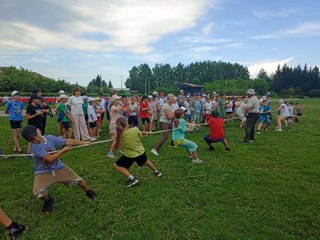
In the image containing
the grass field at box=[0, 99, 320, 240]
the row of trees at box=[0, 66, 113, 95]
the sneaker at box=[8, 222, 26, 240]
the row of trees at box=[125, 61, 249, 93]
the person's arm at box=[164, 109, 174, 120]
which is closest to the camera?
the sneaker at box=[8, 222, 26, 240]

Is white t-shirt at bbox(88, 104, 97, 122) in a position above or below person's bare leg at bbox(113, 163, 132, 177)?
above

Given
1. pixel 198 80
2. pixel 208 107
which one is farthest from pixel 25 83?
pixel 198 80

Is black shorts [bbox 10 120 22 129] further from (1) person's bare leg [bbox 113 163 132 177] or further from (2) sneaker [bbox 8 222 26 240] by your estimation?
(2) sneaker [bbox 8 222 26 240]

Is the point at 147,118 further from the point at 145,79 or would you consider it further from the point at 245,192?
the point at 145,79

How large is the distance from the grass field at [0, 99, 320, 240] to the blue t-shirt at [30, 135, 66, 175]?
811 mm

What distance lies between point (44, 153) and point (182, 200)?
2.65 meters

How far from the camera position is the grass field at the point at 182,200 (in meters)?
4.21

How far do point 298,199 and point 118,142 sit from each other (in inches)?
153

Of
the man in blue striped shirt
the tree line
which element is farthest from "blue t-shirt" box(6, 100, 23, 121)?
the tree line

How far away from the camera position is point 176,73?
408 feet

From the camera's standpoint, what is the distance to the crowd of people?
4.65 m

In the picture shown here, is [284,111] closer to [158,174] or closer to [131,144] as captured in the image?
[158,174]

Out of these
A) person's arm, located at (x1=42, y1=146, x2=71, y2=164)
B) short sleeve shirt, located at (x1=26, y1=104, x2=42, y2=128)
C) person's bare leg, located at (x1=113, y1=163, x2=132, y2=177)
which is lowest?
person's bare leg, located at (x1=113, y1=163, x2=132, y2=177)

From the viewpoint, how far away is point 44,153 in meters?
4.46
